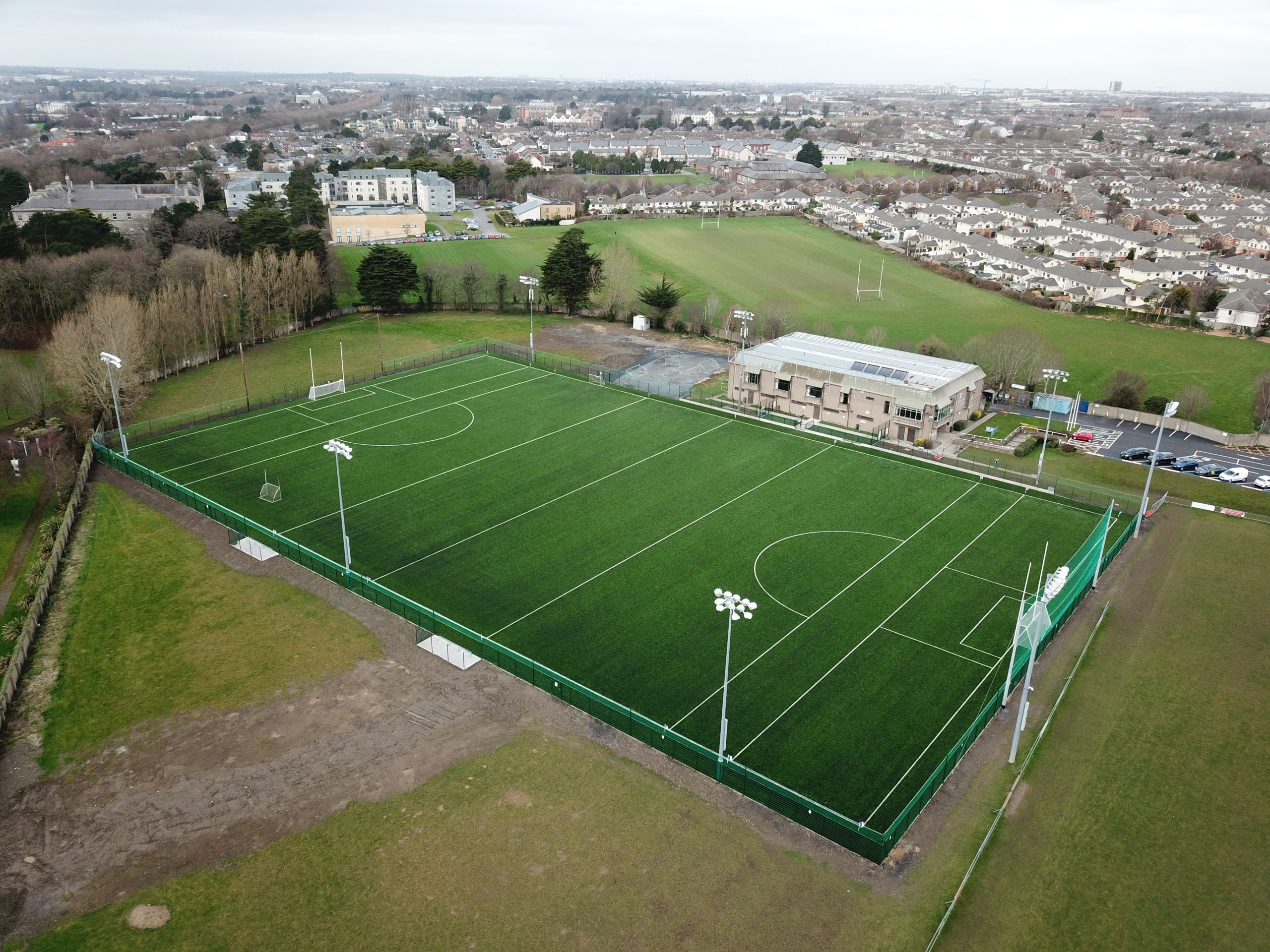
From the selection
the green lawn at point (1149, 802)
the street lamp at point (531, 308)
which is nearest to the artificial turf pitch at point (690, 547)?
the green lawn at point (1149, 802)

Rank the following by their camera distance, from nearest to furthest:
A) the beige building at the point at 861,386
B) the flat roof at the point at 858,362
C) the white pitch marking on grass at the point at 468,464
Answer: the white pitch marking on grass at the point at 468,464 → the beige building at the point at 861,386 → the flat roof at the point at 858,362

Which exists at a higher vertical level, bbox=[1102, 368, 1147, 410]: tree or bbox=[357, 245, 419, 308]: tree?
bbox=[357, 245, 419, 308]: tree

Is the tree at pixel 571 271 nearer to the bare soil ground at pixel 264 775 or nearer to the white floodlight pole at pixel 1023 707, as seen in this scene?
the bare soil ground at pixel 264 775

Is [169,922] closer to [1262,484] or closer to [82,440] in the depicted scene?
[82,440]

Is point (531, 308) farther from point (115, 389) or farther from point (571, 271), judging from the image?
point (115, 389)

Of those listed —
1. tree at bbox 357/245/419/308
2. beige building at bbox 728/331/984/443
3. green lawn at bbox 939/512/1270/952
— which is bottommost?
green lawn at bbox 939/512/1270/952

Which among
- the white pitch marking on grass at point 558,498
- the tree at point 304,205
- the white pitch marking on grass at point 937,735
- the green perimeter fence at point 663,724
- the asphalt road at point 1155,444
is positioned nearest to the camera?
the green perimeter fence at point 663,724

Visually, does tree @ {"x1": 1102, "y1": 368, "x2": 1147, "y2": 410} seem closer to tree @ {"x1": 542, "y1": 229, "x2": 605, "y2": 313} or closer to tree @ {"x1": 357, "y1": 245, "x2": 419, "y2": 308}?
tree @ {"x1": 542, "y1": 229, "x2": 605, "y2": 313}

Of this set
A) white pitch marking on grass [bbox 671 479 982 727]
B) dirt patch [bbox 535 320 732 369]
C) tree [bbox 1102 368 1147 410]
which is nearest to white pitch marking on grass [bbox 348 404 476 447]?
dirt patch [bbox 535 320 732 369]
